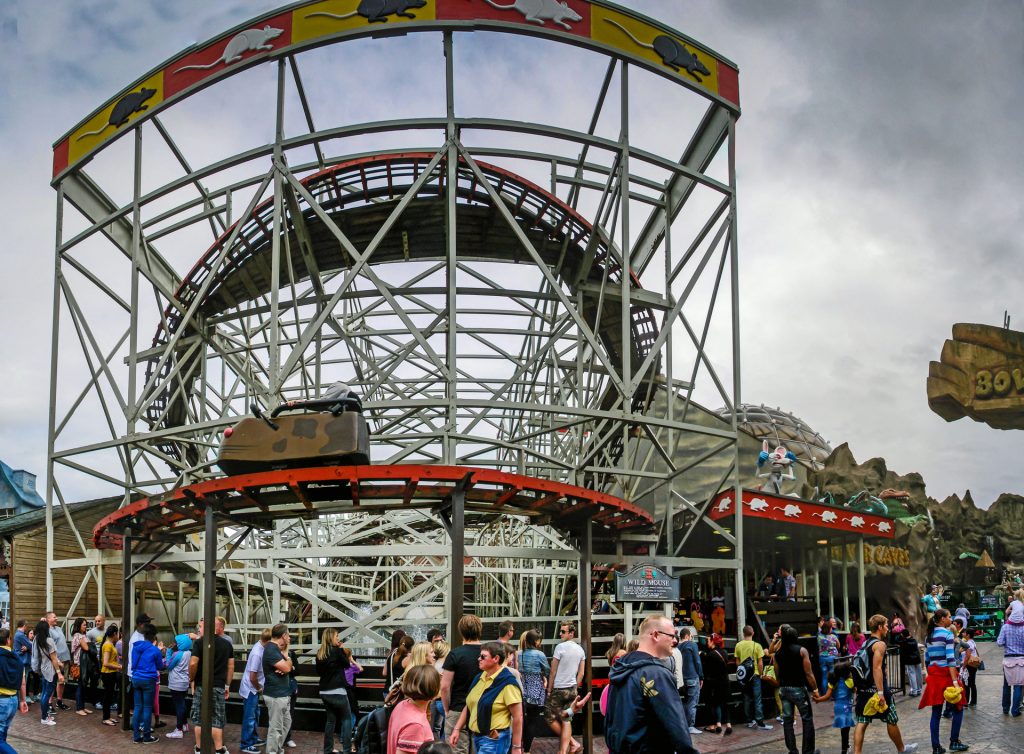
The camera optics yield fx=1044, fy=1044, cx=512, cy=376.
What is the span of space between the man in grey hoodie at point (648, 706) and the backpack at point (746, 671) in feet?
34.4

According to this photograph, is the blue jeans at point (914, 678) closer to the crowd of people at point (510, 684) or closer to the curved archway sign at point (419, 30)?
the crowd of people at point (510, 684)

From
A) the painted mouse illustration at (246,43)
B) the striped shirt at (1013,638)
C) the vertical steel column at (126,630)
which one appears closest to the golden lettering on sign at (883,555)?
the striped shirt at (1013,638)

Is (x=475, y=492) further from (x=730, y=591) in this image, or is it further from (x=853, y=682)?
(x=730, y=591)

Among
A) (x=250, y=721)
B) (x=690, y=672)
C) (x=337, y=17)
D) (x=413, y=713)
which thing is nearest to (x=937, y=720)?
(x=690, y=672)

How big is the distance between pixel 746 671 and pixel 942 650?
13.7 feet

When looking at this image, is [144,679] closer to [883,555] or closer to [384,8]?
[384,8]

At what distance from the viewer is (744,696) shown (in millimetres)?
16188

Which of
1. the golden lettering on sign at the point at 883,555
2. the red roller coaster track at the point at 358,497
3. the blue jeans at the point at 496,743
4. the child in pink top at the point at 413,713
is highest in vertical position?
the red roller coaster track at the point at 358,497

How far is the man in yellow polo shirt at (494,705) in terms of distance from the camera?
8.14 m

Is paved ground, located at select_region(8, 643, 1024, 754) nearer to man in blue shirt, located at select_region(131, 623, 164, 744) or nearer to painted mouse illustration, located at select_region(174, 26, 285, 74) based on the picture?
man in blue shirt, located at select_region(131, 623, 164, 744)

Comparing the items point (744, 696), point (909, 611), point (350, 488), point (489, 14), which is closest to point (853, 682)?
point (744, 696)

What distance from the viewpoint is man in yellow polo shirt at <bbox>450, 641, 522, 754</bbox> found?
814 cm

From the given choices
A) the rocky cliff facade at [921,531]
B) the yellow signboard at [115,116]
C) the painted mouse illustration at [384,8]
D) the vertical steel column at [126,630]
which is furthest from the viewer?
the rocky cliff facade at [921,531]

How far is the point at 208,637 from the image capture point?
13156mm
